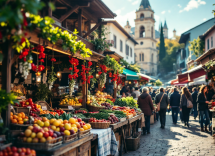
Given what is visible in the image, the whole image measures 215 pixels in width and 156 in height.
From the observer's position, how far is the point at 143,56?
233ft

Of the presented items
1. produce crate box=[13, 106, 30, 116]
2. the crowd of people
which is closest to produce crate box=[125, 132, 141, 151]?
the crowd of people

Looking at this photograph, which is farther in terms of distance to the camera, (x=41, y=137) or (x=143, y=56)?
(x=143, y=56)

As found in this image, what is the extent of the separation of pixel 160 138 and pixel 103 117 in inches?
138

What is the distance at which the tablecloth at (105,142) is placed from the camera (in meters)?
5.91

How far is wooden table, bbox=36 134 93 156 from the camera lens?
3977 millimetres

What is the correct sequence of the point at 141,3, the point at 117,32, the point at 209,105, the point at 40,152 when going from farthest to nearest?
the point at 141,3 < the point at 117,32 < the point at 209,105 < the point at 40,152

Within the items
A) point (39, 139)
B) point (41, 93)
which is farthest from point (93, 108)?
point (39, 139)

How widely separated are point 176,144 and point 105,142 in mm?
3537

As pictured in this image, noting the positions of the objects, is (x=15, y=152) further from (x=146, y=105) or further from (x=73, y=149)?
(x=146, y=105)

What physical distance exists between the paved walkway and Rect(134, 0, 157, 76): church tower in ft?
185

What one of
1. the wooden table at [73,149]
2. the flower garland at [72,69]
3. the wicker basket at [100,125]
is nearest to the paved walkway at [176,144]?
the wicker basket at [100,125]

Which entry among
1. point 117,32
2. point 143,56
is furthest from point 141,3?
point 117,32

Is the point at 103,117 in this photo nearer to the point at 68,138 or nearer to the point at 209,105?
the point at 68,138

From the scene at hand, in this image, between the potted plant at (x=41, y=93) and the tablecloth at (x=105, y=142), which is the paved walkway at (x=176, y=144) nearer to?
the tablecloth at (x=105, y=142)
